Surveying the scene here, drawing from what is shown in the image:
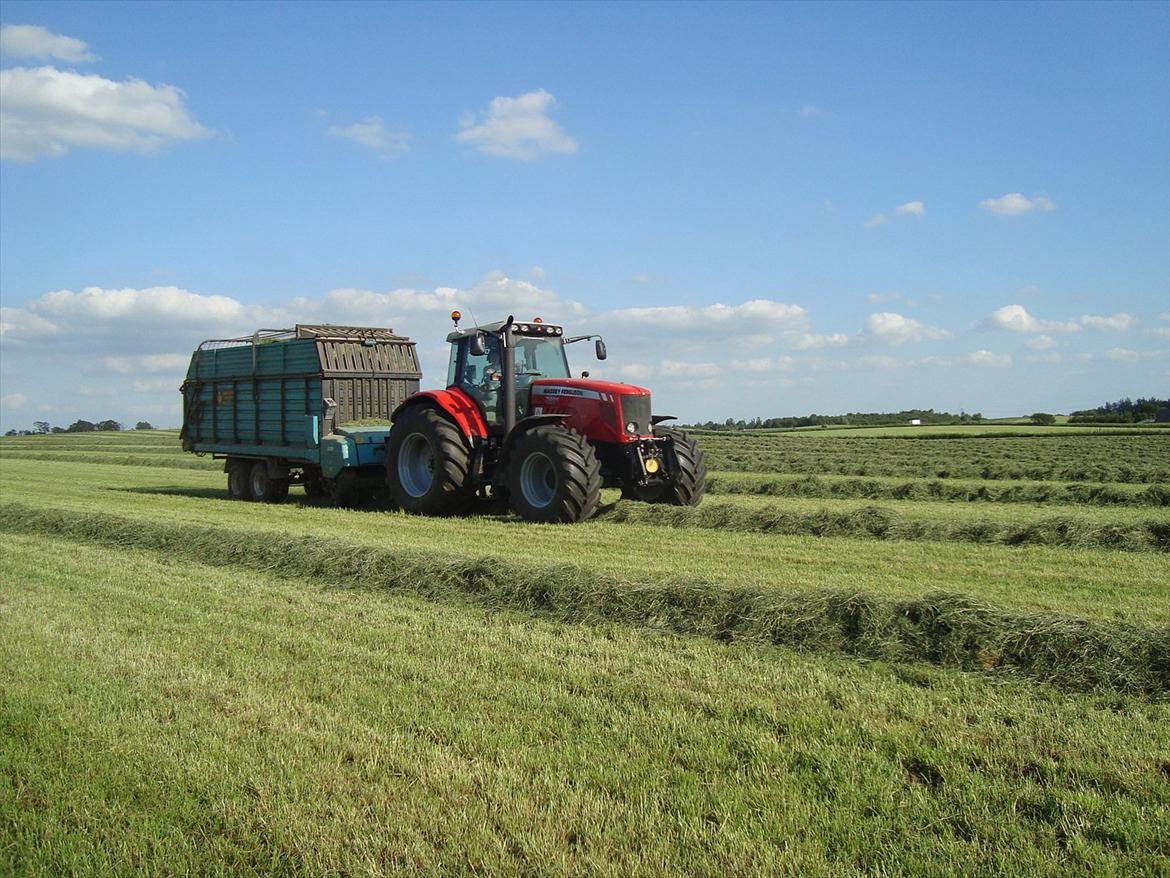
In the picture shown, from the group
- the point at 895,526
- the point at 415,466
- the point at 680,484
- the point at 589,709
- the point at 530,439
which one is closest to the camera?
the point at 589,709

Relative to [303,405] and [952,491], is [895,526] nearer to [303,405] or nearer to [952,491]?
[952,491]

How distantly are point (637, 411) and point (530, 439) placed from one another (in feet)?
4.60

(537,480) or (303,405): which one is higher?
(303,405)

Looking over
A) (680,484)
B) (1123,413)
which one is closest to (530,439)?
(680,484)

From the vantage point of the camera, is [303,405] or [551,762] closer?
[551,762]

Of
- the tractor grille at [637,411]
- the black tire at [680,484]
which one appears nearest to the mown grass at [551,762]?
the tractor grille at [637,411]

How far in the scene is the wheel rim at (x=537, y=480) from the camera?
38.5 ft

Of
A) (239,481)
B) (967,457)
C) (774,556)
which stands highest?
(239,481)

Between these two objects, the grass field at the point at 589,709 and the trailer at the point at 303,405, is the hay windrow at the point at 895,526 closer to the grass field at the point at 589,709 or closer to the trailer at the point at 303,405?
the grass field at the point at 589,709

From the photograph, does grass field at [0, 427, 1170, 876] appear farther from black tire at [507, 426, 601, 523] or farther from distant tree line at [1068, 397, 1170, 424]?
distant tree line at [1068, 397, 1170, 424]

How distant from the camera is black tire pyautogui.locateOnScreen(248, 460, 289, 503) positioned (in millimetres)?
15852

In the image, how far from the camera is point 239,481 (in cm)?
1673

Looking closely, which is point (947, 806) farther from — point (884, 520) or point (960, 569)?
point (884, 520)

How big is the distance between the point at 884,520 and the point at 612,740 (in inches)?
290
